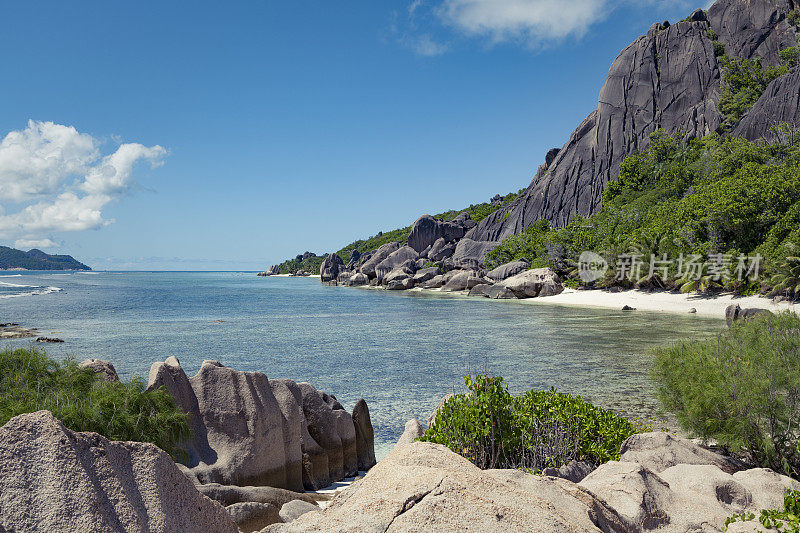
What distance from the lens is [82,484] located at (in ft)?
10.5

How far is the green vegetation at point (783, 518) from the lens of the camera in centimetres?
455

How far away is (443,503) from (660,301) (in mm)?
47913

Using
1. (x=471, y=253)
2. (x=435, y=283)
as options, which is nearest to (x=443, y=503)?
(x=435, y=283)

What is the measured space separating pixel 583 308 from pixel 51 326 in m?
43.5

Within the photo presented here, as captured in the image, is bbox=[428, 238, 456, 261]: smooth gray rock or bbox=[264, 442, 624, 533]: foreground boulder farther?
bbox=[428, 238, 456, 261]: smooth gray rock

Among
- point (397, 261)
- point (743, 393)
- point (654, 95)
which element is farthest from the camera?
point (397, 261)

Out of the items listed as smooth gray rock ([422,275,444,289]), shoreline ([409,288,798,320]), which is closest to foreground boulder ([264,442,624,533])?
shoreline ([409,288,798,320])

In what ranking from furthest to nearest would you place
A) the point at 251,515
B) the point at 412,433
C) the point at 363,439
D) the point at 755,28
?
the point at 755,28
the point at 363,439
the point at 412,433
the point at 251,515

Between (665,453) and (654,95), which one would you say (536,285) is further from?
(665,453)

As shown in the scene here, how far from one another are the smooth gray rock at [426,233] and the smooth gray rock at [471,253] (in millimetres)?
11348

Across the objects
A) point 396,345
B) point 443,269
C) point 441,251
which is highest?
point 441,251

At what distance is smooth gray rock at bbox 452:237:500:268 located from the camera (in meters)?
88.9

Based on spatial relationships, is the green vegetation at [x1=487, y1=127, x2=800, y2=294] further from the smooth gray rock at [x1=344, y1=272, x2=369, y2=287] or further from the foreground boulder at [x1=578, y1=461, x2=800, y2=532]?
the foreground boulder at [x1=578, y1=461, x2=800, y2=532]

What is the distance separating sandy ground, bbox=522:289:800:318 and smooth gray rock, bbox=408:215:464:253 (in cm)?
4755
